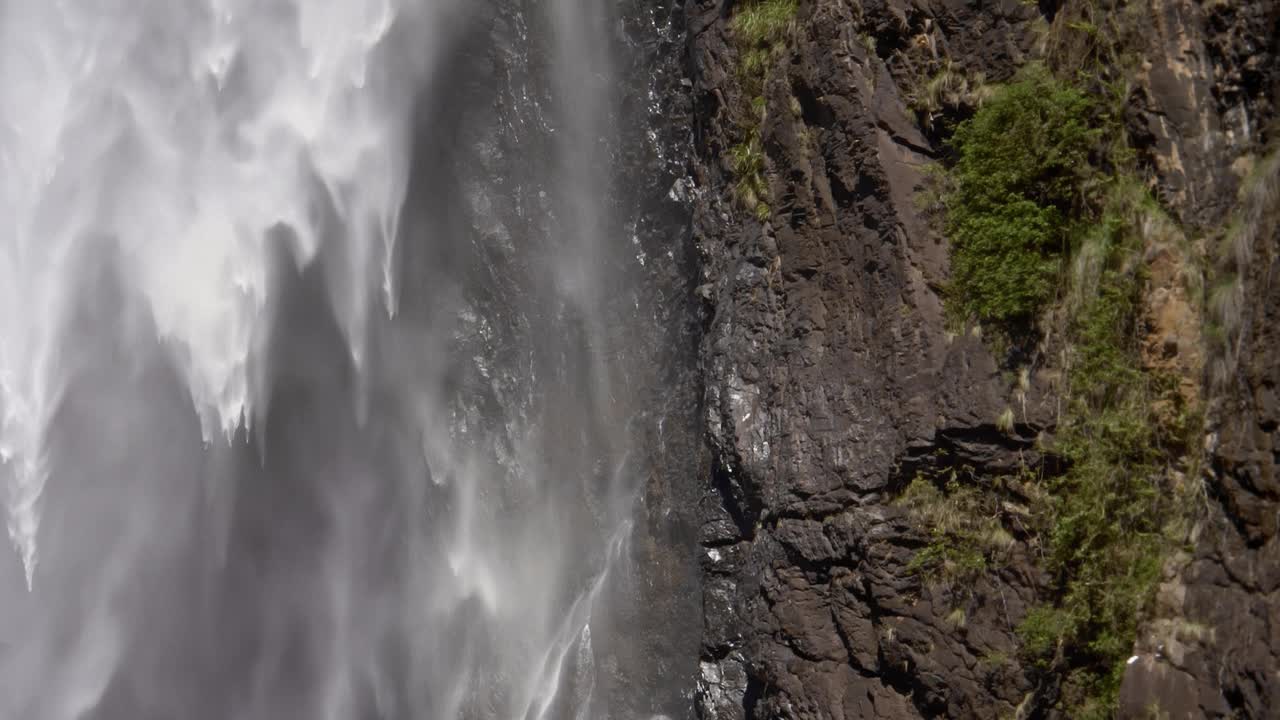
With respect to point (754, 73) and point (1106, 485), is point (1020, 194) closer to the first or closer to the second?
point (1106, 485)

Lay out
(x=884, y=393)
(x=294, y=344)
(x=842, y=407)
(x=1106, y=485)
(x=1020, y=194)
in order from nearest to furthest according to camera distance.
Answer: (x=1106, y=485) < (x=1020, y=194) < (x=884, y=393) < (x=842, y=407) < (x=294, y=344)

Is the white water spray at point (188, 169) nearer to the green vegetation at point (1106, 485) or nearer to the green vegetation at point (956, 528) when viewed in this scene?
the green vegetation at point (956, 528)

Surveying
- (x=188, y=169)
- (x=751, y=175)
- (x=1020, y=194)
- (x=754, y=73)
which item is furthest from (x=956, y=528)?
(x=188, y=169)

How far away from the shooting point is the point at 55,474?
9258 mm

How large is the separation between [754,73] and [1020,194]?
2539mm

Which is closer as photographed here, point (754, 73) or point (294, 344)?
point (754, 73)

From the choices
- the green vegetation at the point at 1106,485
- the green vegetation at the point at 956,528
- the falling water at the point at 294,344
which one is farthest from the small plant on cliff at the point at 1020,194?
the falling water at the point at 294,344

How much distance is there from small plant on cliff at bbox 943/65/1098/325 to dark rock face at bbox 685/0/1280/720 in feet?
0.76

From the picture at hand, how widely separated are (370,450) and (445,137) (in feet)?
10.6

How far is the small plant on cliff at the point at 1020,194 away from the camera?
5.26 meters

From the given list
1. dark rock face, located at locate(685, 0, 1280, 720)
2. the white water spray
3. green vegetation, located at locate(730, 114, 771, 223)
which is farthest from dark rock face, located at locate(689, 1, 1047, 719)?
the white water spray

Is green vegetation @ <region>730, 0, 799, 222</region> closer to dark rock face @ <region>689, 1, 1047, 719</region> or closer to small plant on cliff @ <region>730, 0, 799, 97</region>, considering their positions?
small plant on cliff @ <region>730, 0, 799, 97</region>

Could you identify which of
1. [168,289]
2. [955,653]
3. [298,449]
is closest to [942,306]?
[955,653]

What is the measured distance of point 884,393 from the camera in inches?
234
